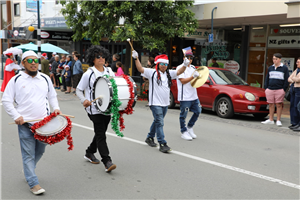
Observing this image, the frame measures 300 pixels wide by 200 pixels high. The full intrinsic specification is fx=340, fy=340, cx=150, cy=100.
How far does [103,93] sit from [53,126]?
35.5 inches

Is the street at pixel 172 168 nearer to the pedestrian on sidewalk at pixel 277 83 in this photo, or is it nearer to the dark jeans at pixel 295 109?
the dark jeans at pixel 295 109

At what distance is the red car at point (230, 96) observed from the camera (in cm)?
1018

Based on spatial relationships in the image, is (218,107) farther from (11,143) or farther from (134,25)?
(11,143)

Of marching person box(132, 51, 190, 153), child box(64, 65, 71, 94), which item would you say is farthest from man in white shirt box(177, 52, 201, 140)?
child box(64, 65, 71, 94)

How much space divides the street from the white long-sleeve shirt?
3.50 feet

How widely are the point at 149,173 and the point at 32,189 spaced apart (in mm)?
1748

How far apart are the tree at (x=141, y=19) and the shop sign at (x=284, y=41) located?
12.4 feet

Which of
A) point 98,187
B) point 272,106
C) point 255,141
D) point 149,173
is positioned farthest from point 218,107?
point 98,187

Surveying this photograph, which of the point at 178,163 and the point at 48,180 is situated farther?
the point at 178,163

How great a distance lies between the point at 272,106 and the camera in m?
9.75

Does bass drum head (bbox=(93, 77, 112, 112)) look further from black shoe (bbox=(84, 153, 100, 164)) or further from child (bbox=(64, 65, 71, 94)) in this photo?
child (bbox=(64, 65, 71, 94))

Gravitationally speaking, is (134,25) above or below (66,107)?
above

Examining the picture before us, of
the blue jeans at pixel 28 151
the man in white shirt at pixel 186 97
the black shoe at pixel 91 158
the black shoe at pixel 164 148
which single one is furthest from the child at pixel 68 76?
the blue jeans at pixel 28 151

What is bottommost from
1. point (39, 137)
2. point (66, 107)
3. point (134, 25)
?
point (66, 107)
